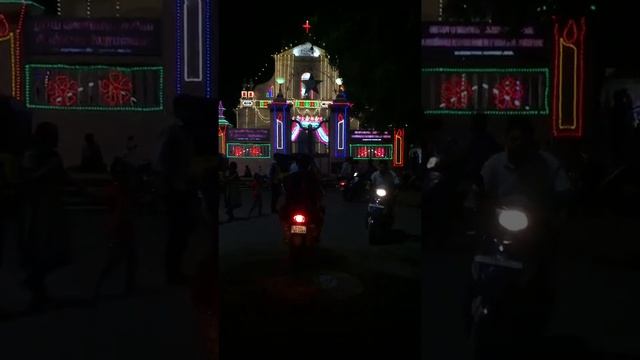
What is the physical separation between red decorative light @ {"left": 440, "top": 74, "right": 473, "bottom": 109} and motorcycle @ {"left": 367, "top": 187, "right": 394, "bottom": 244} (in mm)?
7011

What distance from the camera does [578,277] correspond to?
670 cm

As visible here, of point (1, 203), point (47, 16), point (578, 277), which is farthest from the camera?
point (47, 16)

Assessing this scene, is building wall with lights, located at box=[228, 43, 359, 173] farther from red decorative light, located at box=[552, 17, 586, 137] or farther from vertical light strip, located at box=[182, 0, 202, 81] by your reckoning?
vertical light strip, located at box=[182, 0, 202, 81]

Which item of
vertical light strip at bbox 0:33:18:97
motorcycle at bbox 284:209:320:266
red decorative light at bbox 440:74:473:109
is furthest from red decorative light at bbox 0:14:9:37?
red decorative light at bbox 440:74:473:109

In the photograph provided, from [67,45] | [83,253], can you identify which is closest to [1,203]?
[83,253]

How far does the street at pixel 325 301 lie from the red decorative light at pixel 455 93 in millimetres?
6659

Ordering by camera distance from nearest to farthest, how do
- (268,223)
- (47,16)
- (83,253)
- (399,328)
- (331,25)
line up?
1. (399,328)
2. (83,253)
3. (268,223)
4. (47,16)
5. (331,25)

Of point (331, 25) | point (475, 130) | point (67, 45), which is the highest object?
point (331, 25)

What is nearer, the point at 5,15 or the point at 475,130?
the point at 475,130

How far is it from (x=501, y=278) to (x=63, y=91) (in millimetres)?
13281

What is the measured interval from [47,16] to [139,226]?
6.72 meters

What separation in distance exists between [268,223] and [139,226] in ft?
9.61

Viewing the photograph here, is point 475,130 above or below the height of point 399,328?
above

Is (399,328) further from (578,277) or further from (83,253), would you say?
(83,253)
